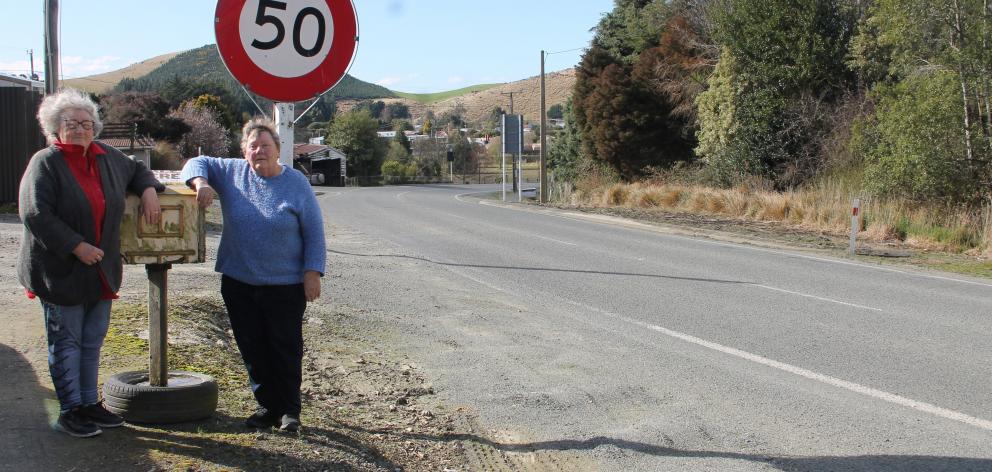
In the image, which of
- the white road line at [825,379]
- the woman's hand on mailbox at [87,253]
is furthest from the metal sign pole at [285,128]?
the white road line at [825,379]

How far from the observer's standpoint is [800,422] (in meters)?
5.72

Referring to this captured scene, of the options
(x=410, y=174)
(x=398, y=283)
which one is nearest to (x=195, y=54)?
(x=410, y=174)

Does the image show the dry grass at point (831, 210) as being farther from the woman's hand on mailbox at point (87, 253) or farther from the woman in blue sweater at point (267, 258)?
the woman's hand on mailbox at point (87, 253)

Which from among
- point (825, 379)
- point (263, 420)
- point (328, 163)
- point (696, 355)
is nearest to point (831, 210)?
point (696, 355)

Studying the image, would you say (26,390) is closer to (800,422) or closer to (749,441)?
(749,441)

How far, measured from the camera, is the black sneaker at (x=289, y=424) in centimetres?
462

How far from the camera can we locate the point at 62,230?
4.06 meters

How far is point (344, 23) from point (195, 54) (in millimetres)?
164755

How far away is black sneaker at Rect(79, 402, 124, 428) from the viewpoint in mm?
4293

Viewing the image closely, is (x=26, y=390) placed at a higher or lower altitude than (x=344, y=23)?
lower

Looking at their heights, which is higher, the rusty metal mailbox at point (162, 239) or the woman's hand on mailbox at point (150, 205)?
the woman's hand on mailbox at point (150, 205)

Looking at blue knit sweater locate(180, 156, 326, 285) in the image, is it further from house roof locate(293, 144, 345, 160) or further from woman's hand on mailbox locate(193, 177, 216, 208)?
house roof locate(293, 144, 345, 160)

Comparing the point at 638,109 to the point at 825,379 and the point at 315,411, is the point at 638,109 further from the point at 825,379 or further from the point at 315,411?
the point at 315,411

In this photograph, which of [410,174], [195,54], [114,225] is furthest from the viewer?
[195,54]
